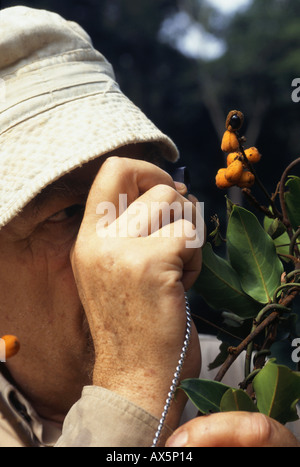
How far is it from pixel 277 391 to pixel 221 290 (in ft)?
0.89

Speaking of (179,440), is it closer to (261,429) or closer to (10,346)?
→ (261,429)

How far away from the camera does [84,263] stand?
97 cm

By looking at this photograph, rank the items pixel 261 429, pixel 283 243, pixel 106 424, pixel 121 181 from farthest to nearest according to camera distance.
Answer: pixel 283 243 < pixel 121 181 < pixel 106 424 < pixel 261 429

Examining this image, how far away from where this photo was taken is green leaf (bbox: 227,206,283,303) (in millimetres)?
1004

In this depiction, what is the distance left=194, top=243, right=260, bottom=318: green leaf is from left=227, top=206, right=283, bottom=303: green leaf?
1.2 inches

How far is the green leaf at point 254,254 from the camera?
3.29 ft

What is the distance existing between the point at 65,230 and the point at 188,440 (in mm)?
562

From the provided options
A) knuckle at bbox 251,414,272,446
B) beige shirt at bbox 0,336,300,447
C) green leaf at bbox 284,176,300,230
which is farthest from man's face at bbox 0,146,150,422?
knuckle at bbox 251,414,272,446

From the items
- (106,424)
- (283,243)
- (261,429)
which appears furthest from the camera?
(283,243)

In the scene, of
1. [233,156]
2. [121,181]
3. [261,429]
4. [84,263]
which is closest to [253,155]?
[233,156]

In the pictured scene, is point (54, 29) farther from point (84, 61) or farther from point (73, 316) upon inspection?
point (73, 316)

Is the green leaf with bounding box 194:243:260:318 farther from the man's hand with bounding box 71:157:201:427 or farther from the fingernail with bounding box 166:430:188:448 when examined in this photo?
the fingernail with bounding box 166:430:188:448

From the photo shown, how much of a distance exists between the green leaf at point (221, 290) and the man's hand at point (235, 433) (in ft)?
0.92

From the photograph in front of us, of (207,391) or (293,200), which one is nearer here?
(207,391)
